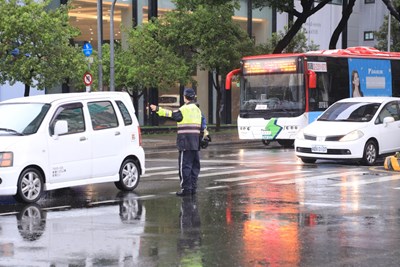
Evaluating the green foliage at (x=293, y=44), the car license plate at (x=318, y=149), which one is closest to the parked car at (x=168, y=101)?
the green foliage at (x=293, y=44)

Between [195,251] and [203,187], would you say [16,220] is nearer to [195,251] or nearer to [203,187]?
[195,251]

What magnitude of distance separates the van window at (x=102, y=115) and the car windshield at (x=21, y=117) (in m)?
0.94

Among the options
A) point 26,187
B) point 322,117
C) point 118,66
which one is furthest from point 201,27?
point 26,187

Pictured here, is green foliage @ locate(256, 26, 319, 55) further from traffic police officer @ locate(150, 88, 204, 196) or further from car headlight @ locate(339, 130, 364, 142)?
traffic police officer @ locate(150, 88, 204, 196)

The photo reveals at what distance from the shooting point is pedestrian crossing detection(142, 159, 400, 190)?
618 inches

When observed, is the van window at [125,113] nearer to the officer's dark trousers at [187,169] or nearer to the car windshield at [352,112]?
the officer's dark trousers at [187,169]

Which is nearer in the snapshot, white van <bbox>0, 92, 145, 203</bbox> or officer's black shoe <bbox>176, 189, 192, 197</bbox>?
white van <bbox>0, 92, 145, 203</bbox>

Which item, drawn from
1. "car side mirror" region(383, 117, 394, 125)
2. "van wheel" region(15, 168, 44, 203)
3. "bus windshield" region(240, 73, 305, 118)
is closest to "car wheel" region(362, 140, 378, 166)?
"car side mirror" region(383, 117, 394, 125)

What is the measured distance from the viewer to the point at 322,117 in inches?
825

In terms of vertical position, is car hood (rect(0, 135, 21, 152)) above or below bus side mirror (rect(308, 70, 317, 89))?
below

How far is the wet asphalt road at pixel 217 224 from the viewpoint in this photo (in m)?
8.25

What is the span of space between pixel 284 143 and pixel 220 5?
1048 cm

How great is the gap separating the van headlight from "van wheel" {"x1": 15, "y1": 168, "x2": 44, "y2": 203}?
0.92 ft

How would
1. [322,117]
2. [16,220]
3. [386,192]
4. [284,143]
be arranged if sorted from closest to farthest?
[16,220], [386,192], [322,117], [284,143]
